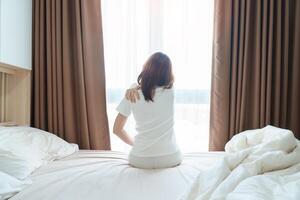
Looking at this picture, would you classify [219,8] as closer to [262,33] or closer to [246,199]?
[262,33]

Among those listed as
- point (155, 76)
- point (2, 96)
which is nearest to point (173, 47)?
point (155, 76)

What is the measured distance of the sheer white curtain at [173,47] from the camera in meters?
2.32

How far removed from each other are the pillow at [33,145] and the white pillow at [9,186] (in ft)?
0.79

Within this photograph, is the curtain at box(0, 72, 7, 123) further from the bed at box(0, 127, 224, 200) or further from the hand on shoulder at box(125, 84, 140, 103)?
the hand on shoulder at box(125, 84, 140, 103)

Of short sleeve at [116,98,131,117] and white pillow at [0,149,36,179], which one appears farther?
short sleeve at [116,98,131,117]

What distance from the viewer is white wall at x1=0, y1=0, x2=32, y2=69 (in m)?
1.83

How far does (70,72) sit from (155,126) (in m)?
1.06

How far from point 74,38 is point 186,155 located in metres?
1.35

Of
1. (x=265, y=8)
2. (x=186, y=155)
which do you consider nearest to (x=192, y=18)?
(x=265, y=8)

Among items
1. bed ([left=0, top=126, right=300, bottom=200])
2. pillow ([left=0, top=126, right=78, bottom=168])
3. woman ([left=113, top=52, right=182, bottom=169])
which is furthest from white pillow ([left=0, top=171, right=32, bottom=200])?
woman ([left=113, top=52, right=182, bottom=169])

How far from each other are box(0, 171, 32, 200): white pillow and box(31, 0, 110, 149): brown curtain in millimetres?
1050

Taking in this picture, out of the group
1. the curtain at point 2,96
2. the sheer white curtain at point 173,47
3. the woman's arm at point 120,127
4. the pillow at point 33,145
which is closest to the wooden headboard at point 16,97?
the curtain at point 2,96

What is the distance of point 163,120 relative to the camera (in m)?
1.59

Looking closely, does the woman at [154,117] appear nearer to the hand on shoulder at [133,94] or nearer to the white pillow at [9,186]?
the hand on shoulder at [133,94]
